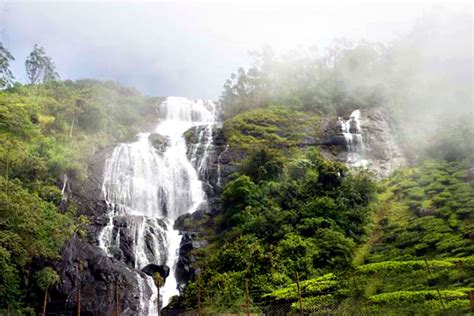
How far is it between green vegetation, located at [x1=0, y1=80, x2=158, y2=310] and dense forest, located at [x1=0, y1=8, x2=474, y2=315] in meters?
0.09

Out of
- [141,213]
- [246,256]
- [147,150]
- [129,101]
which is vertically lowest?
[246,256]

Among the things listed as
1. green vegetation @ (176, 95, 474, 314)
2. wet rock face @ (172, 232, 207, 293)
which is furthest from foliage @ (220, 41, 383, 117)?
wet rock face @ (172, 232, 207, 293)

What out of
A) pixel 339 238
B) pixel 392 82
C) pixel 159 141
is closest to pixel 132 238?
pixel 339 238

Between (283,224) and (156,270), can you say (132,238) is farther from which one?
(283,224)

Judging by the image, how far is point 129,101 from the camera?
5441 cm

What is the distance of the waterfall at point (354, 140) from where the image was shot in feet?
129

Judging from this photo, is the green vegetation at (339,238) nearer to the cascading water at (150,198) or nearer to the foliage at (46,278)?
the cascading water at (150,198)

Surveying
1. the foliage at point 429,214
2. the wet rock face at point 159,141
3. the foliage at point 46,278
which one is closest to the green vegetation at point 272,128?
the wet rock face at point 159,141

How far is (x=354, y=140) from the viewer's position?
1622 inches

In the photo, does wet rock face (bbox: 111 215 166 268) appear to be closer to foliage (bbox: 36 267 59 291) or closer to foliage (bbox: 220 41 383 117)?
foliage (bbox: 36 267 59 291)

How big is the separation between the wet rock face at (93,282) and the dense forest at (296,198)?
23.9 inches

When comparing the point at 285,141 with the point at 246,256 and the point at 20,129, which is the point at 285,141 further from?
the point at 20,129

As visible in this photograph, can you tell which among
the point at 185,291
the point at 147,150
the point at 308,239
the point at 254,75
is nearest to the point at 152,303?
the point at 185,291

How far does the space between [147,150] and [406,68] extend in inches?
1186
